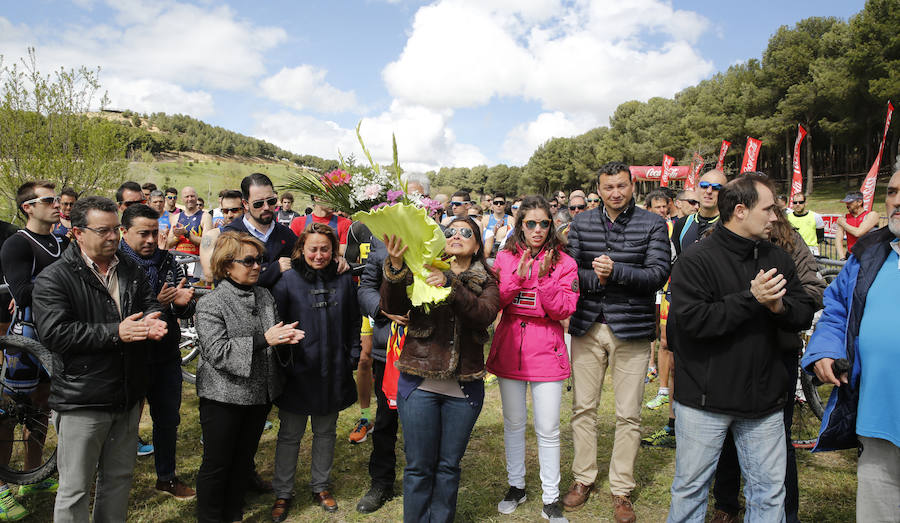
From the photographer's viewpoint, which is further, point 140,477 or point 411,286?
point 140,477

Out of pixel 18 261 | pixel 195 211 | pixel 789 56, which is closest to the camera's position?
pixel 18 261

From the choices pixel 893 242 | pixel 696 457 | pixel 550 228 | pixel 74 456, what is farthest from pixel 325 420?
pixel 893 242

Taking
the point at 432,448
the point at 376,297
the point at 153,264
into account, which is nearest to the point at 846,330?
the point at 432,448

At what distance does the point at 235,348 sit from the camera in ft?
10.8

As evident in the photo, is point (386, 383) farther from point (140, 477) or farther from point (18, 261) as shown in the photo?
point (18, 261)

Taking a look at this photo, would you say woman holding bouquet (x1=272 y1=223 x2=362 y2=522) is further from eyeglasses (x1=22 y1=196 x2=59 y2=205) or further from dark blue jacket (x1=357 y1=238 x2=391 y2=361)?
eyeglasses (x1=22 y1=196 x2=59 y2=205)

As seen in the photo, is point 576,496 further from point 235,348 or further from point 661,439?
point 235,348

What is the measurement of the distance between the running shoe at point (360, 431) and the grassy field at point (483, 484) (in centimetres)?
8

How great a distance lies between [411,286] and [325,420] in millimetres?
1821

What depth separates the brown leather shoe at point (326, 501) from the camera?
12.5 ft

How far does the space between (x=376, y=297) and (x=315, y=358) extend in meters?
0.65

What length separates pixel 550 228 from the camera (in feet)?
12.5

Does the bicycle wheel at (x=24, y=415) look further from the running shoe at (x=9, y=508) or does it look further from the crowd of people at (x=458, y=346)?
the running shoe at (x=9, y=508)

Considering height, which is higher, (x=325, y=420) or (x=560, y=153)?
(x=560, y=153)
